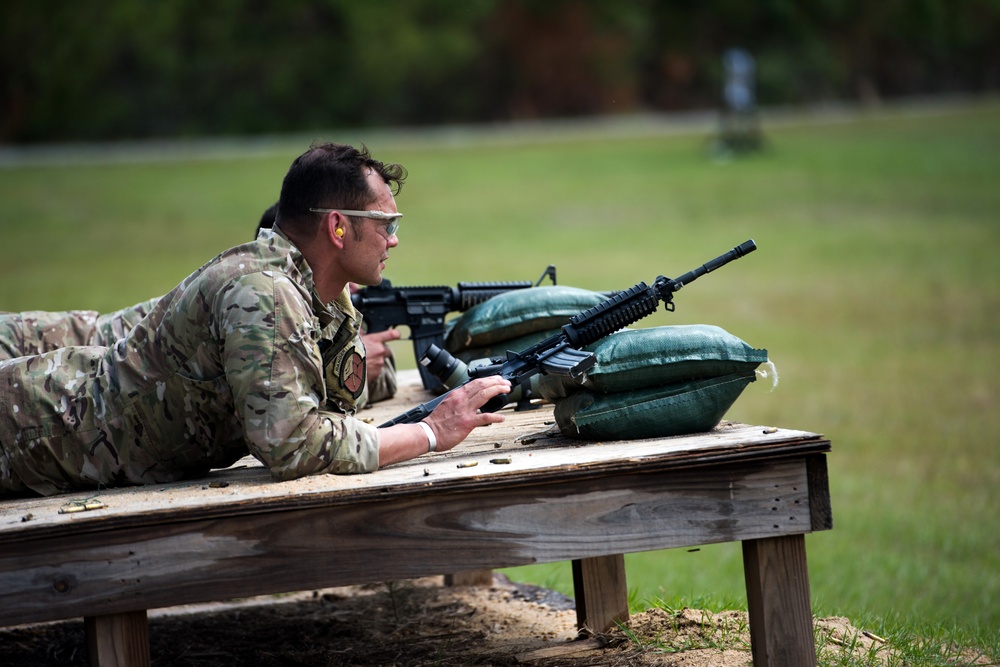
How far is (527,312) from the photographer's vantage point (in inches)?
185

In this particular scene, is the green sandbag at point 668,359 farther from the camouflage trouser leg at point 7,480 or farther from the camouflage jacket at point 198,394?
the camouflage trouser leg at point 7,480

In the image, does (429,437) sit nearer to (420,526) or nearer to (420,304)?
(420,526)

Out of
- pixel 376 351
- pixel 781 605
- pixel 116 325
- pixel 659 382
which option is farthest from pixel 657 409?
pixel 116 325

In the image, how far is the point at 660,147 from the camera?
3005 centimetres

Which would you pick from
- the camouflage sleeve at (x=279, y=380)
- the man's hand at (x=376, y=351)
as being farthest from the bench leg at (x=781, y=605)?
the man's hand at (x=376, y=351)

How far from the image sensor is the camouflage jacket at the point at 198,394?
323 centimetres

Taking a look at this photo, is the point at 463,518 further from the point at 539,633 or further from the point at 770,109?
the point at 770,109

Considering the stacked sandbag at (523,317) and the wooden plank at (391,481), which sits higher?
the stacked sandbag at (523,317)

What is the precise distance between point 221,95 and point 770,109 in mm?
19993

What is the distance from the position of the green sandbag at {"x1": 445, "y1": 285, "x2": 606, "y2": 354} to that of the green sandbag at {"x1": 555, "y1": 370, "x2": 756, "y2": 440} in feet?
3.48

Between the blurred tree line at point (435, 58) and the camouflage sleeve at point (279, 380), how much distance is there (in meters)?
40.3

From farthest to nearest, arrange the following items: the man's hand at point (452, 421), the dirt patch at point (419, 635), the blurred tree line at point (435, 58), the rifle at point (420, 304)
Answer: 1. the blurred tree line at point (435, 58)
2. the rifle at point (420, 304)
3. the dirt patch at point (419, 635)
4. the man's hand at point (452, 421)

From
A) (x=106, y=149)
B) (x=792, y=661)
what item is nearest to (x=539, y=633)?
(x=792, y=661)

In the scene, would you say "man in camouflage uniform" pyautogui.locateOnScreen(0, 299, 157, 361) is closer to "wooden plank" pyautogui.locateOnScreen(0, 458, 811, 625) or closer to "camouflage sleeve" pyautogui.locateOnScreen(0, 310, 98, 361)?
"camouflage sleeve" pyautogui.locateOnScreen(0, 310, 98, 361)
